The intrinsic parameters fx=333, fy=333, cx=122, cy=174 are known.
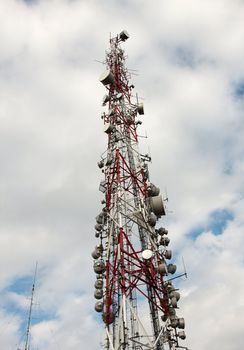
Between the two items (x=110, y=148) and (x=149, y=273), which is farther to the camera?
(x=110, y=148)

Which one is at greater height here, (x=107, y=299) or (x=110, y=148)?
(x=110, y=148)

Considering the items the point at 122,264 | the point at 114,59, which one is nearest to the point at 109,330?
the point at 122,264

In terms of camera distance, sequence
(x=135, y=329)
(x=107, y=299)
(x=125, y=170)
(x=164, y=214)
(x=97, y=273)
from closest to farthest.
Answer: (x=135, y=329), (x=107, y=299), (x=97, y=273), (x=164, y=214), (x=125, y=170)

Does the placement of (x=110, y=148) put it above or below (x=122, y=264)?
above

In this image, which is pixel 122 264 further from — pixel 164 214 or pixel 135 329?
pixel 164 214

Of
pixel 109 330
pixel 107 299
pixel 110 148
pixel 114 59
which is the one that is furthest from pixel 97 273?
pixel 114 59

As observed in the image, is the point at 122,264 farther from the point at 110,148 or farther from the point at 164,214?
the point at 110,148

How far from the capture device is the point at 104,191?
2200 cm

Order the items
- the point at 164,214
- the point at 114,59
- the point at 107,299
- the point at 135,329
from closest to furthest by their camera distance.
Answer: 1. the point at 135,329
2. the point at 107,299
3. the point at 164,214
4. the point at 114,59

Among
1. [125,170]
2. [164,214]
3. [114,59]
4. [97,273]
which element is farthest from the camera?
[114,59]

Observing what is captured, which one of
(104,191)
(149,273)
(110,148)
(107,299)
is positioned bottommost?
(107,299)

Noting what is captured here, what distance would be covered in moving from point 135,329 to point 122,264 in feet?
10.3

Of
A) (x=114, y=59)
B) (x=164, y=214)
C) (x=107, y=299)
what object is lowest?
(x=107, y=299)

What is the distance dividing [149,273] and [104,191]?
6.48 m
